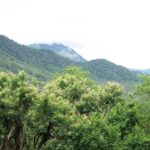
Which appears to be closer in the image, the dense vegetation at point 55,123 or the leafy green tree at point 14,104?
the leafy green tree at point 14,104

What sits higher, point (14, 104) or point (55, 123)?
point (14, 104)

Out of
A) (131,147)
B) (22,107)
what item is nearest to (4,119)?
(22,107)

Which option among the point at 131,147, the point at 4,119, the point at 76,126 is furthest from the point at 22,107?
the point at 131,147

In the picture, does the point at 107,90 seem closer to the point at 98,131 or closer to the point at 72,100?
the point at 72,100

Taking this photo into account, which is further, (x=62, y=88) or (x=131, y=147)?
(x=62, y=88)

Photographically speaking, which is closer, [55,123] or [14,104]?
[14,104]

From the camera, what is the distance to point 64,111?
5819 cm

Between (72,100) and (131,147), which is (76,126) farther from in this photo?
(72,100)

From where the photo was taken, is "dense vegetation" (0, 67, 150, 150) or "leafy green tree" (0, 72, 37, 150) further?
"dense vegetation" (0, 67, 150, 150)

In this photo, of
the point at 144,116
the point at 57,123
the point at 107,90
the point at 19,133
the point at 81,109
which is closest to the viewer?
the point at 57,123

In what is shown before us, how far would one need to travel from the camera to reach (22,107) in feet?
188

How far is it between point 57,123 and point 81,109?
17.7 meters

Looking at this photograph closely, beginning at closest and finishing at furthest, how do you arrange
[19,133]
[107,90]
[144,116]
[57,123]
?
[57,123], [19,133], [144,116], [107,90]

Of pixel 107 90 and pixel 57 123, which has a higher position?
pixel 107 90
